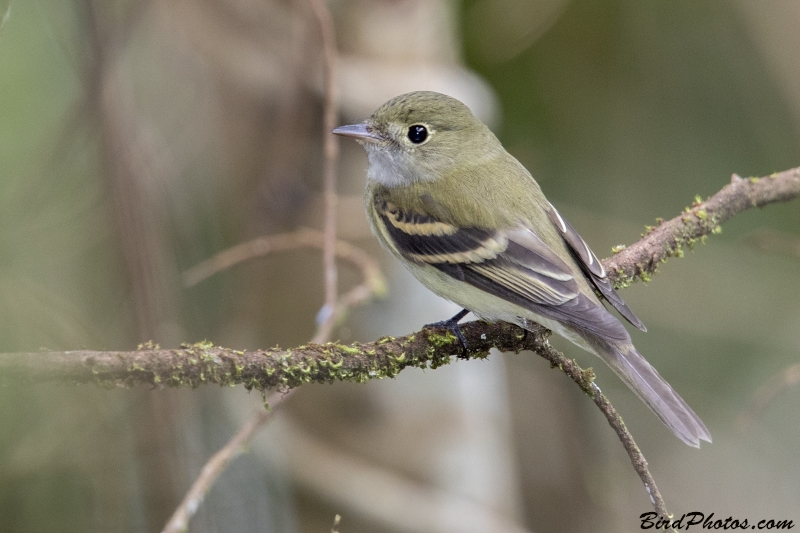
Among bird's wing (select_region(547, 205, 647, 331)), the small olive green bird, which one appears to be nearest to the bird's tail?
the small olive green bird

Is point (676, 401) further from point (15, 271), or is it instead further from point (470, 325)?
point (15, 271)

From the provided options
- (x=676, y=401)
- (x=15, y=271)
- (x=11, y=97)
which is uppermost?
(x=11, y=97)

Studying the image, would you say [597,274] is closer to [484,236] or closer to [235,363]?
[484,236]

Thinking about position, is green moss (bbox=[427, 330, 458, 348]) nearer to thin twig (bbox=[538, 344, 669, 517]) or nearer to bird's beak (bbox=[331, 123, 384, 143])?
thin twig (bbox=[538, 344, 669, 517])

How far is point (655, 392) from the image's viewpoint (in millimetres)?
2676

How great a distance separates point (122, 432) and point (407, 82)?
2.44 metres

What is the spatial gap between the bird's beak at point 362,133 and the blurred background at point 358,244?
0.82 m

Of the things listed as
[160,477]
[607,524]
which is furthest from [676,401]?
[607,524]

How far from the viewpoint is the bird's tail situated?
257 centimetres

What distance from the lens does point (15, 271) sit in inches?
125

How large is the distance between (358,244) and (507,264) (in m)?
1.66

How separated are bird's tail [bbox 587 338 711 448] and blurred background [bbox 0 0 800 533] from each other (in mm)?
1088

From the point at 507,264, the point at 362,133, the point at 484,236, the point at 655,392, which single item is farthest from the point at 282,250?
the point at 655,392

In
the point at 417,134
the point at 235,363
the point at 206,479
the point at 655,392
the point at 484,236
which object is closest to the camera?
the point at 235,363
